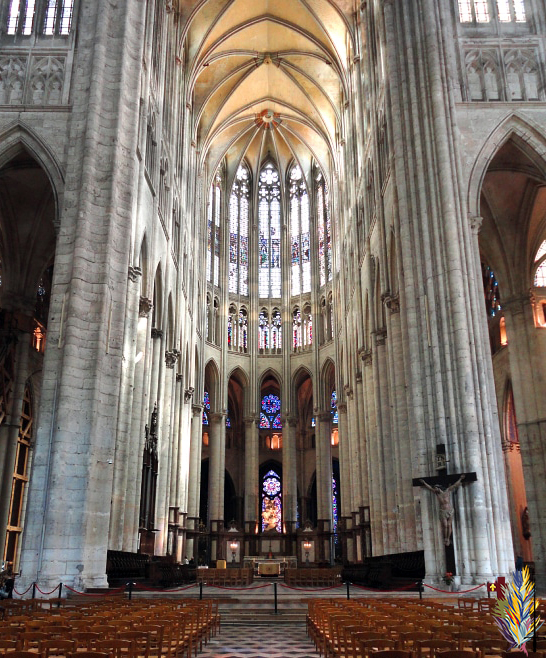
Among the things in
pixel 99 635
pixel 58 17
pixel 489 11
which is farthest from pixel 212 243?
pixel 99 635

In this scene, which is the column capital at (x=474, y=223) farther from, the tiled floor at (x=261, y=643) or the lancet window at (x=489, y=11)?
the tiled floor at (x=261, y=643)

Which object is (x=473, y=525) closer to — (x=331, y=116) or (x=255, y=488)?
(x=255, y=488)

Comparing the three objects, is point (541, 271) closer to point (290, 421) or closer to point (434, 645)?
point (290, 421)

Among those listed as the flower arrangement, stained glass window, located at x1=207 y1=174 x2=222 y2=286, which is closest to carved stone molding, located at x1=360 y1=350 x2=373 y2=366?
the flower arrangement

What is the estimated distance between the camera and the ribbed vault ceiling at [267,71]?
3769cm

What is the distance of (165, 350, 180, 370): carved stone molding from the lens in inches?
1246

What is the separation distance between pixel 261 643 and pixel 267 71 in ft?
130

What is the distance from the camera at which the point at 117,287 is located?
68.2 ft

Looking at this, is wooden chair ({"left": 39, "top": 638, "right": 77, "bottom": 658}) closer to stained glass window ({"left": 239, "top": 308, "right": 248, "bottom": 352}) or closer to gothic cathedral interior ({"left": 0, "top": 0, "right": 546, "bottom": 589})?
gothic cathedral interior ({"left": 0, "top": 0, "right": 546, "bottom": 589})

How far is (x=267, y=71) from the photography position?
44.0 metres

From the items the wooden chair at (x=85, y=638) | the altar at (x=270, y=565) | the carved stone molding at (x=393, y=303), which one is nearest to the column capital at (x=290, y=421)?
the altar at (x=270, y=565)

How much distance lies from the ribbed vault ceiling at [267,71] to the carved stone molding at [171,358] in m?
16.6

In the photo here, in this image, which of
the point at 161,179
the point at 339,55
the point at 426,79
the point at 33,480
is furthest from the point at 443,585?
the point at 339,55

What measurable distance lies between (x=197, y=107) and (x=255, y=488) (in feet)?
85.6
